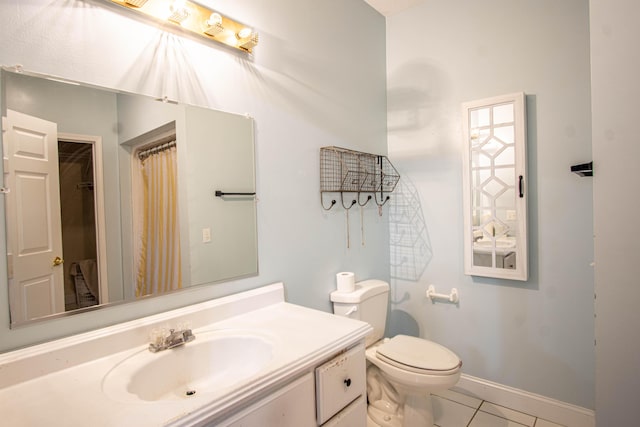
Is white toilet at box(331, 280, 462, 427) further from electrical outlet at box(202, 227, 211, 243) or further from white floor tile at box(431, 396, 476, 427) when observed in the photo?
electrical outlet at box(202, 227, 211, 243)

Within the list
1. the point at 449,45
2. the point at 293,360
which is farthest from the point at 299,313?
the point at 449,45

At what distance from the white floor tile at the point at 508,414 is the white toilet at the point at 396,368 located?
0.54 meters

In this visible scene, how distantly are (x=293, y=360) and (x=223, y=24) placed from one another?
4.38 ft

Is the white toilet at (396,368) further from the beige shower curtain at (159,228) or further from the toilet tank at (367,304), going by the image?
the beige shower curtain at (159,228)

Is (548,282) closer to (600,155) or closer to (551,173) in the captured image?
(551,173)

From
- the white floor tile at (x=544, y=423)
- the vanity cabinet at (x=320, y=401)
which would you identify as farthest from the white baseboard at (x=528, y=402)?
the vanity cabinet at (x=320, y=401)

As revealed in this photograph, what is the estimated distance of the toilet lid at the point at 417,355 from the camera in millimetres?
1662

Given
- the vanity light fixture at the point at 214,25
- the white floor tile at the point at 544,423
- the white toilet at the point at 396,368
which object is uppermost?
the vanity light fixture at the point at 214,25

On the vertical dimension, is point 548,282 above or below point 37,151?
below

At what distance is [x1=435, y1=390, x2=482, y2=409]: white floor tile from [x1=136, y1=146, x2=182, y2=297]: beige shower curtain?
188 centimetres

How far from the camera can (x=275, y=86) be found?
168cm

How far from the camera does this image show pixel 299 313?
145cm

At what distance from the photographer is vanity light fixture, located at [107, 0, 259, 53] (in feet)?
3.96

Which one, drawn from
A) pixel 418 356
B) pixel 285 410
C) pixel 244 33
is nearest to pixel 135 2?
pixel 244 33
